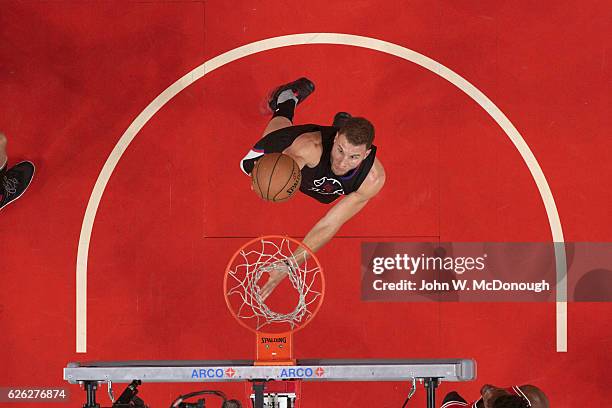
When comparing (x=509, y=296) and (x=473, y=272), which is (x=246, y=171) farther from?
(x=509, y=296)

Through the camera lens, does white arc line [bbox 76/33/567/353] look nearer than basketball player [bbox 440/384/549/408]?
No

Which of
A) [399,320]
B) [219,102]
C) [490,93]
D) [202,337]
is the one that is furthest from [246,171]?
[490,93]

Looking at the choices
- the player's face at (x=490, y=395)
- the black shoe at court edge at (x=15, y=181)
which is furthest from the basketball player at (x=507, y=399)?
the black shoe at court edge at (x=15, y=181)

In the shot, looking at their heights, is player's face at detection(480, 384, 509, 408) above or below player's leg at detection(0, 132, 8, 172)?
below

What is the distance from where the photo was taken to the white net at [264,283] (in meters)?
6.50

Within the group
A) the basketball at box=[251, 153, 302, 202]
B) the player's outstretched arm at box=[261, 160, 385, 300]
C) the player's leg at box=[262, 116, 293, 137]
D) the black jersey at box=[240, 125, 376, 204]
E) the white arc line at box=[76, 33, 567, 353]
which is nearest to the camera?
the basketball at box=[251, 153, 302, 202]

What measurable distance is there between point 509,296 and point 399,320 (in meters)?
1.13

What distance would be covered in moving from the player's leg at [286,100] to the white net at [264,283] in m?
1.15

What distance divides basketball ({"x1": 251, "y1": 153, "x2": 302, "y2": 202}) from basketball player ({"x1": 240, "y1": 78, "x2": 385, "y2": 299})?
0.69m

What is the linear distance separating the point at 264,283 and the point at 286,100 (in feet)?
5.96

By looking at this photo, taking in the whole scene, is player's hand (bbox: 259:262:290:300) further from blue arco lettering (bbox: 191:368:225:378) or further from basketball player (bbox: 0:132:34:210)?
basketball player (bbox: 0:132:34:210)

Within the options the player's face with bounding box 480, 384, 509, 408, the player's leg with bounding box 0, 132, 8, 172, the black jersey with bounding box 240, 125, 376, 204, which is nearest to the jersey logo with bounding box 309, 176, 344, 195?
the black jersey with bounding box 240, 125, 376, 204

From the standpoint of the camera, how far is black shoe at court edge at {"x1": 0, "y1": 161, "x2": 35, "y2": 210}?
6.98m

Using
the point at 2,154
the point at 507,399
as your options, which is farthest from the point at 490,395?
the point at 2,154
